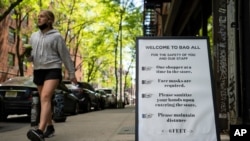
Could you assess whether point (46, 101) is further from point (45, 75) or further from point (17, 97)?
point (17, 97)

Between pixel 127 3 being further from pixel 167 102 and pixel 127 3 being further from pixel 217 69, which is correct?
pixel 167 102

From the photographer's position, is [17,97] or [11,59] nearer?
[17,97]

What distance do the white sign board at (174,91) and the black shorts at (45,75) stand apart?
63.6 inches

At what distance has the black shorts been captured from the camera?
6.41 m

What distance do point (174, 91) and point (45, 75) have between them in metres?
2.18

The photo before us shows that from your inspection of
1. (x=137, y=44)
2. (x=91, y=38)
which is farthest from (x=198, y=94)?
(x=91, y=38)

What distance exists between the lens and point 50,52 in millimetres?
6535

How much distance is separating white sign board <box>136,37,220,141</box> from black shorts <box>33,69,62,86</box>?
162 cm

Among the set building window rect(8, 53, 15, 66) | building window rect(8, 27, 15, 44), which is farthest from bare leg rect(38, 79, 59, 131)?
building window rect(8, 53, 15, 66)

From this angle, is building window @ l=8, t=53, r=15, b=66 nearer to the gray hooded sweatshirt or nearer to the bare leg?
the gray hooded sweatshirt

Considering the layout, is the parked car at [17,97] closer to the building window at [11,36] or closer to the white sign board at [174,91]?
the white sign board at [174,91]

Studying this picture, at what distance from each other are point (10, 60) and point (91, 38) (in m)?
8.24

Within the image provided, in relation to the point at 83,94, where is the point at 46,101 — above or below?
above

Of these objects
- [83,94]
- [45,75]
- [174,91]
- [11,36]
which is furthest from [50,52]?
[11,36]
